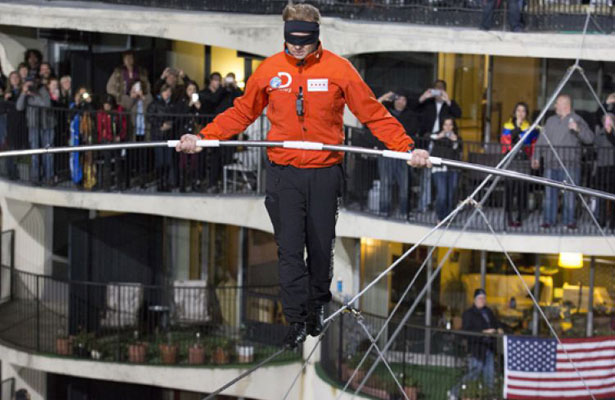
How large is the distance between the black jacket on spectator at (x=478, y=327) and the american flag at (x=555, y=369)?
89 cm

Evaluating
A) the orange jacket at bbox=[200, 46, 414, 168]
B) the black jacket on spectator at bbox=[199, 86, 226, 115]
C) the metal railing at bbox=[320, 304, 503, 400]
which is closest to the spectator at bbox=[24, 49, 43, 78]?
the black jacket on spectator at bbox=[199, 86, 226, 115]

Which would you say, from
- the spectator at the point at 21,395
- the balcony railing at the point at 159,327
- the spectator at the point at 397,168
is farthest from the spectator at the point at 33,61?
the spectator at the point at 397,168

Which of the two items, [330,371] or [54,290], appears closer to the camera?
[330,371]

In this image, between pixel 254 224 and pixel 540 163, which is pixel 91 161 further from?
pixel 540 163

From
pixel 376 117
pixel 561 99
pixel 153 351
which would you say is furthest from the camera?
pixel 153 351

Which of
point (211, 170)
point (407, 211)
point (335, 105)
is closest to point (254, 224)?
point (211, 170)

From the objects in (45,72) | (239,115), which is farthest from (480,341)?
(239,115)

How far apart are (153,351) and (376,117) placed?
18.3 metres

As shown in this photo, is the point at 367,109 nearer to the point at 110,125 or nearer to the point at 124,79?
the point at 110,125

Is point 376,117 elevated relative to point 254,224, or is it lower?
elevated

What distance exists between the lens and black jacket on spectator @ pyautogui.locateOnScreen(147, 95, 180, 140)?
3192 centimetres

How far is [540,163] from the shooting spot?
95.9ft

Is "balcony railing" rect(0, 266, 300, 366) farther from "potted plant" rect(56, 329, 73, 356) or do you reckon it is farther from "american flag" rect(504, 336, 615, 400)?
"american flag" rect(504, 336, 615, 400)

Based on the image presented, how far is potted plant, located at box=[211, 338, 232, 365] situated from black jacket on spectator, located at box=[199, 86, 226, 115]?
461 cm
